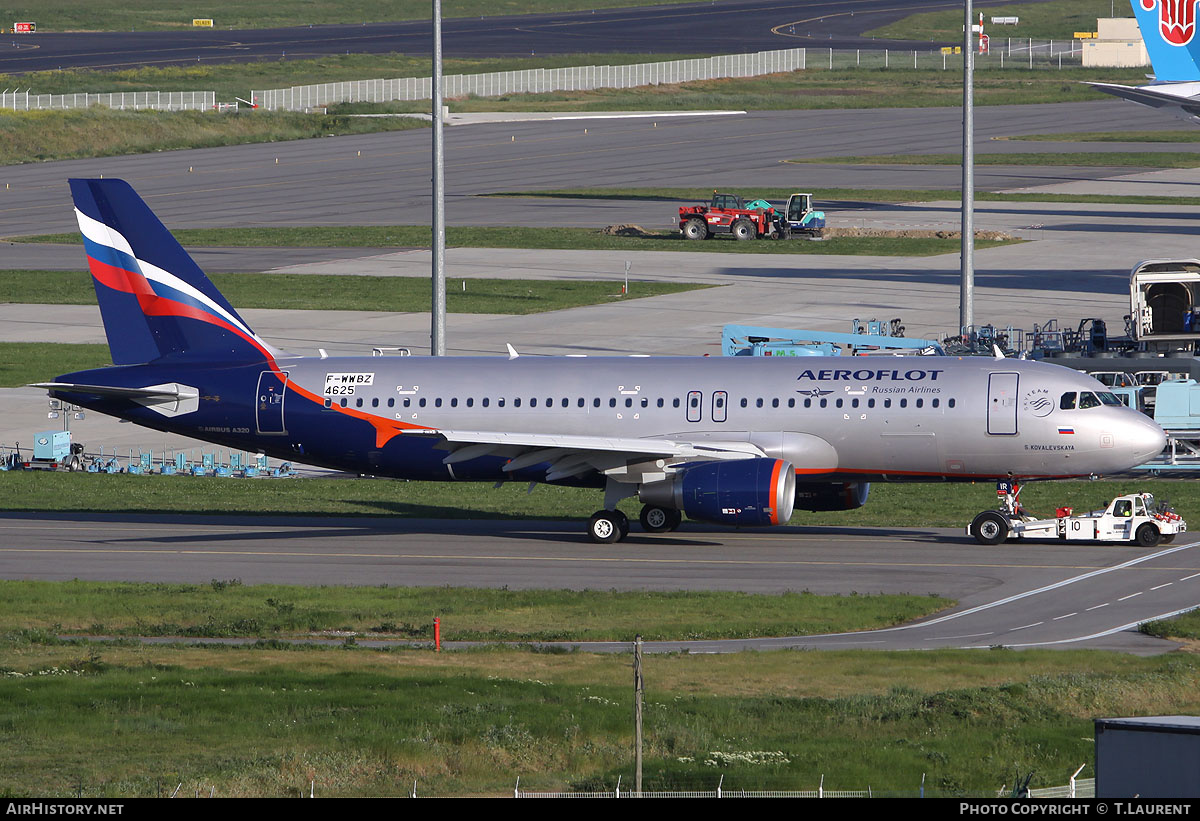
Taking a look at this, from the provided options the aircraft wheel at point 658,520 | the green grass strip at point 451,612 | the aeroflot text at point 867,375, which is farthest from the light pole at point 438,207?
the green grass strip at point 451,612

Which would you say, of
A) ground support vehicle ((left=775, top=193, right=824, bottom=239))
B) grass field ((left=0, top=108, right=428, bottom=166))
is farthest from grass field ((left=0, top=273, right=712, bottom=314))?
grass field ((left=0, top=108, right=428, bottom=166))

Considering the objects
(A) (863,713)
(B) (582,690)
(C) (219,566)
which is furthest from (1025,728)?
(C) (219,566)

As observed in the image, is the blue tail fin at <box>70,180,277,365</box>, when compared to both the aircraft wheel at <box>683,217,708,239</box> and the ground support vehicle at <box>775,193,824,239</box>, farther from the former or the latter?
the ground support vehicle at <box>775,193,824,239</box>

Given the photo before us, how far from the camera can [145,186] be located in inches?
4948

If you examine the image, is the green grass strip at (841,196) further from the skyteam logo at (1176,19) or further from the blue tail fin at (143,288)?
the blue tail fin at (143,288)

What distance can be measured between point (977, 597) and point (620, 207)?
82724 mm

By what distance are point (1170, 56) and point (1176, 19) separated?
1921 millimetres

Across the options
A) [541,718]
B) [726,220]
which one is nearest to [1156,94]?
[726,220]

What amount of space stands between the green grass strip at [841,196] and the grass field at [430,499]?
62.4 m

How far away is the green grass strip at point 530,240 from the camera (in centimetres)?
10238

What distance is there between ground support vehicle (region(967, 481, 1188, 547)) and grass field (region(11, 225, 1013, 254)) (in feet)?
184

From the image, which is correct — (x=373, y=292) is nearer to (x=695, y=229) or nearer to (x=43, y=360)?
(x=43, y=360)

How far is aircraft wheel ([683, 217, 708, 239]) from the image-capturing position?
107m
